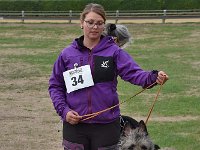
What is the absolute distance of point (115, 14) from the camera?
3506cm

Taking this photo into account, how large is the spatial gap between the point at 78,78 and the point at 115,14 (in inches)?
1219

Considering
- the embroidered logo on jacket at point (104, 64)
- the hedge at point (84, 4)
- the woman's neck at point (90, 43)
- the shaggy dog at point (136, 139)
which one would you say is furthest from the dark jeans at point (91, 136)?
the hedge at point (84, 4)

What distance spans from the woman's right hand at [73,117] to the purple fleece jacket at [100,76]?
5cm

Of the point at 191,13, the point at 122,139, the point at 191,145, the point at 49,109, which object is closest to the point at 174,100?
the point at 49,109

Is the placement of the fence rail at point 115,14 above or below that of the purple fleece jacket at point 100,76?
below

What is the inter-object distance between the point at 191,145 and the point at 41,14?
3002 centimetres

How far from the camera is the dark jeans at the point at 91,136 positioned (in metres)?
4.39

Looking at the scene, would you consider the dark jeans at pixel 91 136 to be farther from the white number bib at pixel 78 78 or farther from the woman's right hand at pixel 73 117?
the white number bib at pixel 78 78

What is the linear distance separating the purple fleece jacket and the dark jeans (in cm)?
8

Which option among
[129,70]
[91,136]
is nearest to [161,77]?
[129,70]

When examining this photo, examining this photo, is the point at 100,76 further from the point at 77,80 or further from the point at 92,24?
the point at 92,24

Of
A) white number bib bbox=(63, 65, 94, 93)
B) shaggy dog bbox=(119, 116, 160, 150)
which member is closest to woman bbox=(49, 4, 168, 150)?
white number bib bbox=(63, 65, 94, 93)

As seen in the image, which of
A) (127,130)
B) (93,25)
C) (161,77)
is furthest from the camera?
(127,130)

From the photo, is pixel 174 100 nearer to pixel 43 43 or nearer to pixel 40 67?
pixel 40 67
